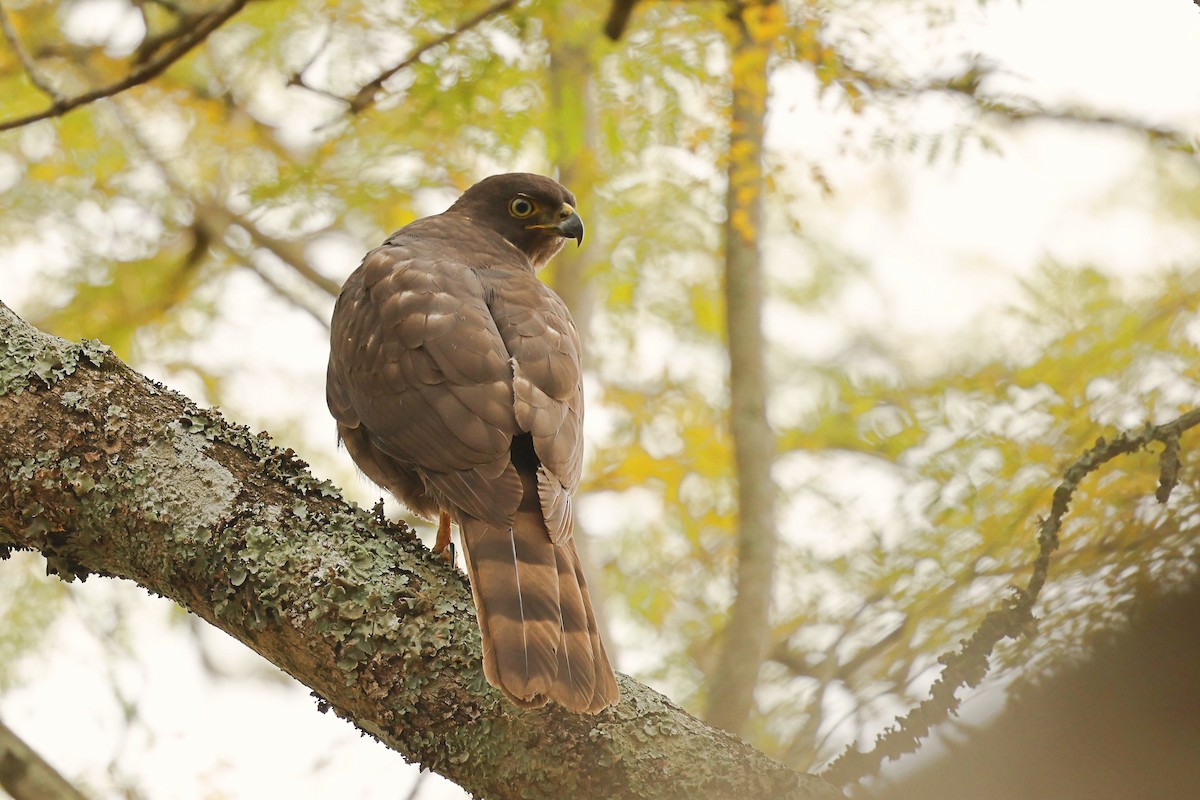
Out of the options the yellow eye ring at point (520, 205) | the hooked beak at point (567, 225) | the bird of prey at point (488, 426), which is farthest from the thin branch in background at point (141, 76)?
the hooked beak at point (567, 225)

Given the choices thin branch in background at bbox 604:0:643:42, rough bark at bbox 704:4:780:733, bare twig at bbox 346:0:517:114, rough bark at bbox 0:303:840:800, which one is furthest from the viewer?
thin branch in background at bbox 604:0:643:42

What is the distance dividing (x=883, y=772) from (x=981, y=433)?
7.83ft

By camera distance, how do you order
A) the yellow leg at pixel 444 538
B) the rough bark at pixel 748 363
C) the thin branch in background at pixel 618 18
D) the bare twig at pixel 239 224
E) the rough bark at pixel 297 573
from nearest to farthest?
the rough bark at pixel 297 573 → the yellow leg at pixel 444 538 → the rough bark at pixel 748 363 → the thin branch in background at pixel 618 18 → the bare twig at pixel 239 224

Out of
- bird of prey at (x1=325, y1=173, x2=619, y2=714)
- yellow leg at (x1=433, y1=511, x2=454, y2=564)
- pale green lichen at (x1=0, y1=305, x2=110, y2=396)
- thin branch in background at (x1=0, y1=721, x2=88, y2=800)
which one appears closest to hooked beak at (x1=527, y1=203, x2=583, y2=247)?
bird of prey at (x1=325, y1=173, x2=619, y2=714)

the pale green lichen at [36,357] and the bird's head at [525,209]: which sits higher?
the bird's head at [525,209]

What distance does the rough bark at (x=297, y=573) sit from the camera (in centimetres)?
226

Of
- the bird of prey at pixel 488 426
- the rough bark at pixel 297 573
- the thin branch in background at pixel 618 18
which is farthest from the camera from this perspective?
the thin branch in background at pixel 618 18

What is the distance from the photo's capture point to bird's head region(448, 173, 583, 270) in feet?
15.8

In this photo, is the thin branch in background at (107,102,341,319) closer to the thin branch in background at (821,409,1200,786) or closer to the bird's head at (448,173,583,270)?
the bird's head at (448,173,583,270)

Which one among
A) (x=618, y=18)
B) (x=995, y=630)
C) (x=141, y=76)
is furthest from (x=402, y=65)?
(x=995, y=630)

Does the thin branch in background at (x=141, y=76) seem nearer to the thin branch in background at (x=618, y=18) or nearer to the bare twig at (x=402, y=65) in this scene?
the bare twig at (x=402, y=65)

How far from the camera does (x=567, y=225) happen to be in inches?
188

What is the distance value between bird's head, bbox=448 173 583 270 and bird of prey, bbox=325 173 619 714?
1.99 feet

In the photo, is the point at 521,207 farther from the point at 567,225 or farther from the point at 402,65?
the point at 402,65
